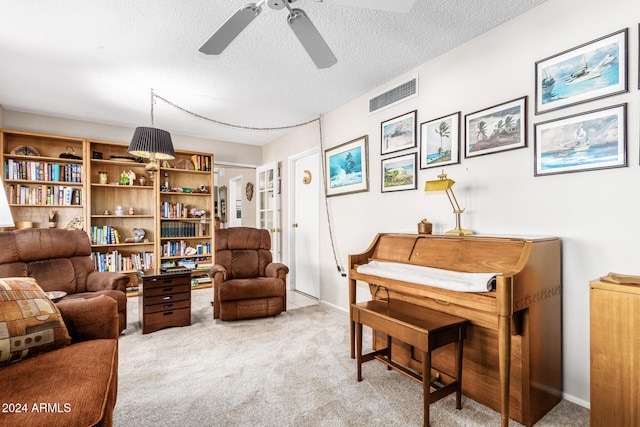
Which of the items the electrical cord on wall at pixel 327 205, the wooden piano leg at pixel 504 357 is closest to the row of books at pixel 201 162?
the electrical cord on wall at pixel 327 205

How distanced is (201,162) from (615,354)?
5.24 metres

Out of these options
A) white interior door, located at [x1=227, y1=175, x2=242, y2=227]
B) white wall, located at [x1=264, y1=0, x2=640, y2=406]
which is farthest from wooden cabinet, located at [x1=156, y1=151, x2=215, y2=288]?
white wall, located at [x1=264, y1=0, x2=640, y2=406]

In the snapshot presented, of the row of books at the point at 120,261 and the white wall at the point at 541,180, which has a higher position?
the white wall at the point at 541,180

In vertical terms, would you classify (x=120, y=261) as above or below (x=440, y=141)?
below

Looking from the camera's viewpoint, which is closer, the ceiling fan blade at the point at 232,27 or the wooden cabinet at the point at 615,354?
the wooden cabinet at the point at 615,354

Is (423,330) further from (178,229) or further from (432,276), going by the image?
(178,229)

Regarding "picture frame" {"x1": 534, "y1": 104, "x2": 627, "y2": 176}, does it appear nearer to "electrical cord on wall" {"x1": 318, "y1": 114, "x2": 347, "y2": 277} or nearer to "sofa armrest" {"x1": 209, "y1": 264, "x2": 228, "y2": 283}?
"electrical cord on wall" {"x1": 318, "y1": 114, "x2": 347, "y2": 277}

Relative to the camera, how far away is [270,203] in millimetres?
5453

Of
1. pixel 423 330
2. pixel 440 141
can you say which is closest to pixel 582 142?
pixel 440 141

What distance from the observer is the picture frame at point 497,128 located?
2123 millimetres

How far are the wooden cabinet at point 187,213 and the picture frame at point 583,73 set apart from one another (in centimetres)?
458

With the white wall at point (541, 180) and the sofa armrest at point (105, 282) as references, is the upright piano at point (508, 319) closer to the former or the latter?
the white wall at point (541, 180)

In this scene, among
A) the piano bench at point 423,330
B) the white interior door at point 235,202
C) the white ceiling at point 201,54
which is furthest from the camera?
the white interior door at point 235,202

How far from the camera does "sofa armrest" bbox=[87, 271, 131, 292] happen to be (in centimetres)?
290
